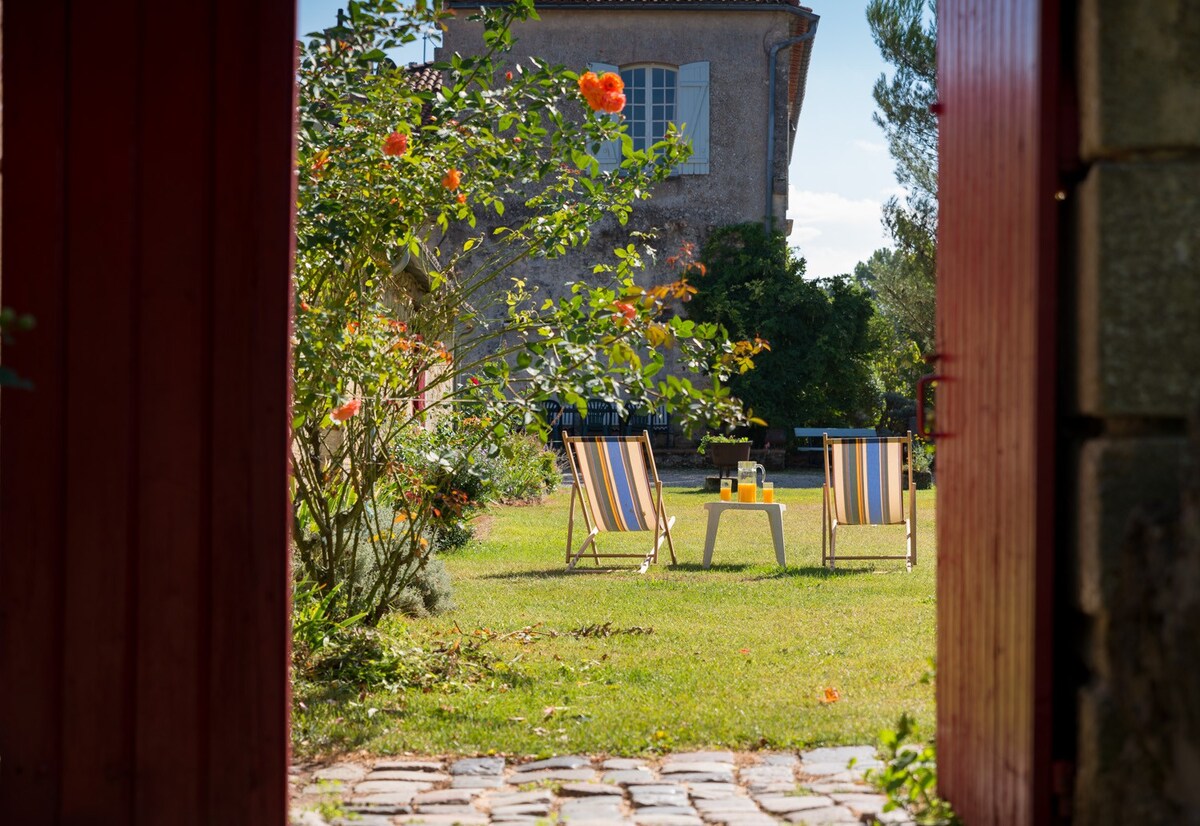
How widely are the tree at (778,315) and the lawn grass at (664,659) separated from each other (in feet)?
33.5

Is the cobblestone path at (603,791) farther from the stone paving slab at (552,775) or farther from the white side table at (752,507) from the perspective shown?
the white side table at (752,507)

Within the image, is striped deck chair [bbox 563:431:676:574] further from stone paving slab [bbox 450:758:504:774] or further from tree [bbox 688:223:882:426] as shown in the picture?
tree [bbox 688:223:882:426]

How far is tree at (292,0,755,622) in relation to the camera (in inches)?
177

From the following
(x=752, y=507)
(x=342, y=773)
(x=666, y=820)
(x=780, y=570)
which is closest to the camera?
(x=666, y=820)

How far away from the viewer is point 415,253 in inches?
200

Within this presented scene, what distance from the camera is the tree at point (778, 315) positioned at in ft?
63.3

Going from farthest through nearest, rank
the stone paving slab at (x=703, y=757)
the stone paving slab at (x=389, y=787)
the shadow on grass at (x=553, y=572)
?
the shadow on grass at (x=553, y=572), the stone paving slab at (x=703, y=757), the stone paving slab at (x=389, y=787)

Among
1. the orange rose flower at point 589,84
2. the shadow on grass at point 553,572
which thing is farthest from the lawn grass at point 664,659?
the orange rose flower at point 589,84

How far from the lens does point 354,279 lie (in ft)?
16.7
